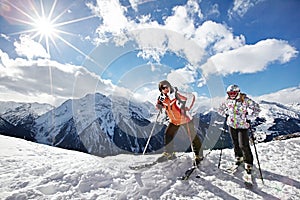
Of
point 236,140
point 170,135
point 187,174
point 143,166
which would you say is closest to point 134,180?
point 143,166

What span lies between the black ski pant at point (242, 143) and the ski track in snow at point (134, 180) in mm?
650

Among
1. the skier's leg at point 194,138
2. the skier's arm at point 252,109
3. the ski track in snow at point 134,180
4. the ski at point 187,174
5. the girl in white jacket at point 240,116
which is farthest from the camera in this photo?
the skier's leg at point 194,138

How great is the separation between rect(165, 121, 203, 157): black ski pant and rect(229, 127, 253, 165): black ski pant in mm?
1264

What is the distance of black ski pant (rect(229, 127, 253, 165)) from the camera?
291 inches

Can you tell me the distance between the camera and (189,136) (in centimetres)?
817

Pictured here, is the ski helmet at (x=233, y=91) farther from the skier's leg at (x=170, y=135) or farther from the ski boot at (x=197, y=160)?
the ski boot at (x=197, y=160)

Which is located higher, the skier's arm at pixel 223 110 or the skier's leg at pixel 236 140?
the skier's arm at pixel 223 110

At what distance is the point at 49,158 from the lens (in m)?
9.26

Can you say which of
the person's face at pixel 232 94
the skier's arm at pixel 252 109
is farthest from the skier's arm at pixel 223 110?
the skier's arm at pixel 252 109

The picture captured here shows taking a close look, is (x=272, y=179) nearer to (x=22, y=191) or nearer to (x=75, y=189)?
(x=75, y=189)

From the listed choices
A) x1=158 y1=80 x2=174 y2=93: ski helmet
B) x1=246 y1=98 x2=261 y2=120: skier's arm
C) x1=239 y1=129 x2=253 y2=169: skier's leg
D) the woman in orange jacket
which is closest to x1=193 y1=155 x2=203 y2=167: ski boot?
the woman in orange jacket

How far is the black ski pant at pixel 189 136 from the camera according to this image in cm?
814

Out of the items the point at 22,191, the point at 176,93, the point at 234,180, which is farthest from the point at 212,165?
the point at 22,191

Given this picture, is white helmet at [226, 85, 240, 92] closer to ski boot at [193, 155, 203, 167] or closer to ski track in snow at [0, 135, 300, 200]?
ski boot at [193, 155, 203, 167]
